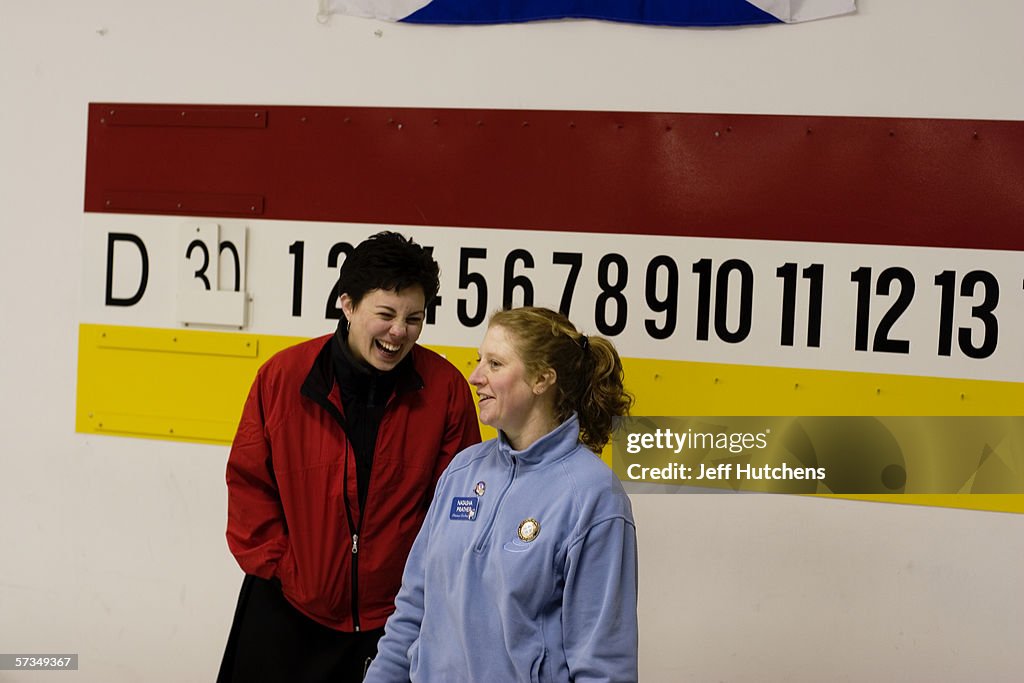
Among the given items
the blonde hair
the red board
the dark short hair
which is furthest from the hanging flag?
the blonde hair

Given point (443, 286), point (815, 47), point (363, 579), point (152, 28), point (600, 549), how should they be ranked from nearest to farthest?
point (600, 549), point (363, 579), point (815, 47), point (443, 286), point (152, 28)

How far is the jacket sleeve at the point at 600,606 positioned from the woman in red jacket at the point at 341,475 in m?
0.65

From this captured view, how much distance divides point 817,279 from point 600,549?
4.67ft

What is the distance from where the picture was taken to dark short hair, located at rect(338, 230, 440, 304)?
238 cm

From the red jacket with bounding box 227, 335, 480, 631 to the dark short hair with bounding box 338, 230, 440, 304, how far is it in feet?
0.66

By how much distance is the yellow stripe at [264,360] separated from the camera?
2988 millimetres

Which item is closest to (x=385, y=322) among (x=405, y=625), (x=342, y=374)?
(x=342, y=374)

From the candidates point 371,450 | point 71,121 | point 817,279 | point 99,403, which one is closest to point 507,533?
point 371,450

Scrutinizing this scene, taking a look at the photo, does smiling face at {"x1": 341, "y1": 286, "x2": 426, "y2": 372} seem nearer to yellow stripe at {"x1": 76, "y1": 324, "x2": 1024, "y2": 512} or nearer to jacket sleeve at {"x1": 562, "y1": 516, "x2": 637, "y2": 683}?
jacket sleeve at {"x1": 562, "y1": 516, "x2": 637, "y2": 683}

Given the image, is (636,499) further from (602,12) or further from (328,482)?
(602,12)

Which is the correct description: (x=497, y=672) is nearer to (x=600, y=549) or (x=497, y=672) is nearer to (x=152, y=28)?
(x=600, y=549)

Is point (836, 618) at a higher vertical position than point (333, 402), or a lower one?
lower

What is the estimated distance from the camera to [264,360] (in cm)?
351

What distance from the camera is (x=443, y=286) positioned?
3.37 m
